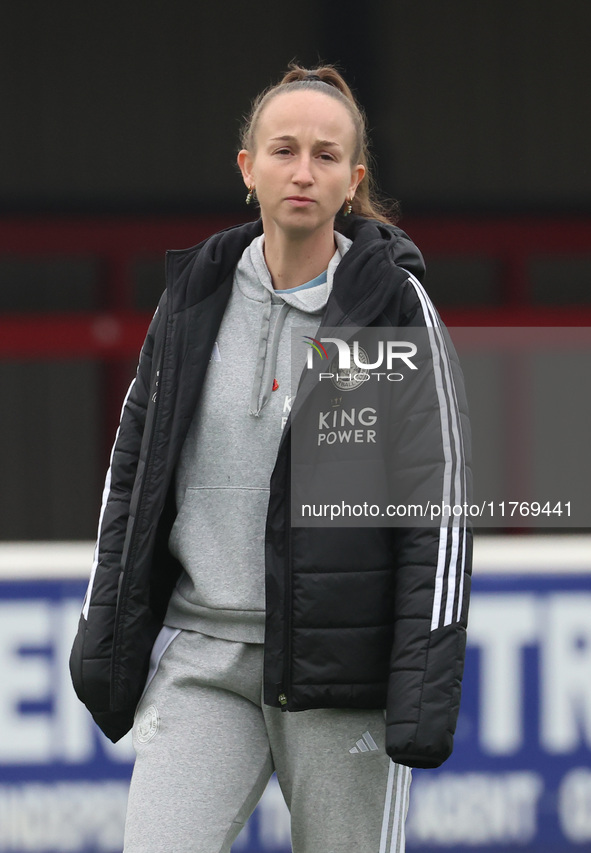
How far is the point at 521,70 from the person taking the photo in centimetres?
516

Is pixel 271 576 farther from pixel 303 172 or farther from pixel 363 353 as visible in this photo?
pixel 303 172

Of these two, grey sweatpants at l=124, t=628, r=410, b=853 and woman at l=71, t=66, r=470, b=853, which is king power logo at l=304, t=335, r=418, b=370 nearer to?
woman at l=71, t=66, r=470, b=853

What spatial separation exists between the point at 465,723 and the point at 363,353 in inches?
58.0

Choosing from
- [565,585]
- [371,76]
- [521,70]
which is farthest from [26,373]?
[565,585]

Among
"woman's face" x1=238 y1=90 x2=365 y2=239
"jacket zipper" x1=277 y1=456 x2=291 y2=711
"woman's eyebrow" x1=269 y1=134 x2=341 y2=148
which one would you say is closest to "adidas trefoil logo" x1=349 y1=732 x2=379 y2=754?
"jacket zipper" x1=277 y1=456 x2=291 y2=711

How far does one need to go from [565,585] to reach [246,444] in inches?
55.7

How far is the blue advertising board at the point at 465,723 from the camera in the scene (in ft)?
9.48

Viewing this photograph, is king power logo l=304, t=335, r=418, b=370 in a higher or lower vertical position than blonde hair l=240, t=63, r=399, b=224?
lower

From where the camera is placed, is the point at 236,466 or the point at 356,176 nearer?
the point at 236,466

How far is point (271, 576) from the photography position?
1641mm

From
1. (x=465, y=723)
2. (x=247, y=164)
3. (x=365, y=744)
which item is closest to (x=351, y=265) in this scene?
(x=247, y=164)

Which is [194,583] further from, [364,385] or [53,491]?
[53,491]

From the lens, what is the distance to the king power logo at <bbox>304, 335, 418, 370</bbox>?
5.48 feet

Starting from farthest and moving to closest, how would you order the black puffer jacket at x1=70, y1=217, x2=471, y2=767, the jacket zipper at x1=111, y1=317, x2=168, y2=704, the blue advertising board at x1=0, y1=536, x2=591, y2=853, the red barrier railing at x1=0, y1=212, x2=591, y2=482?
the red barrier railing at x1=0, y1=212, x2=591, y2=482, the blue advertising board at x1=0, y1=536, x2=591, y2=853, the jacket zipper at x1=111, y1=317, x2=168, y2=704, the black puffer jacket at x1=70, y1=217, x2=471, y2=767
